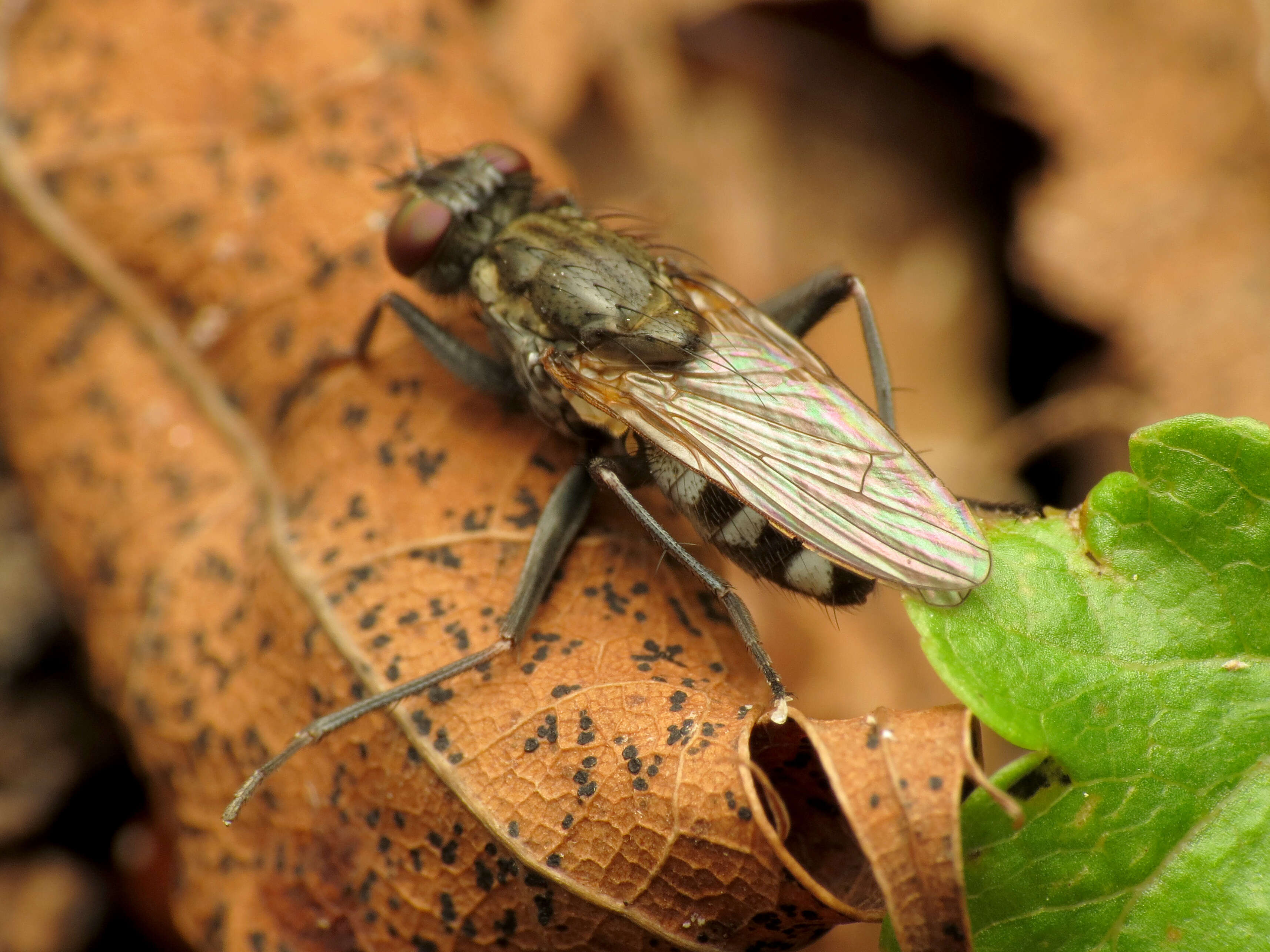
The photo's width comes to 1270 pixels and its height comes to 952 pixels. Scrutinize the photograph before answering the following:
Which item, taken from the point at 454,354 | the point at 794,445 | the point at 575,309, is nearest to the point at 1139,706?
the point at 794,445

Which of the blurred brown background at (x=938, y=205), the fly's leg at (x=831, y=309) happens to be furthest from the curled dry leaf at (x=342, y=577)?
the fly's leg at (x=831, y=309)

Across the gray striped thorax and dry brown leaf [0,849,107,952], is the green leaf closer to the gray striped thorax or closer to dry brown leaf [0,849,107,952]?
the gray striped thorax

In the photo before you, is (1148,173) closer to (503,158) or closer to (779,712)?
(503,158)

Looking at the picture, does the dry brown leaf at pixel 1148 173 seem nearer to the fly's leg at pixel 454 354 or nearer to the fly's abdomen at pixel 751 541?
the fly's abdomen at pixel 751 541

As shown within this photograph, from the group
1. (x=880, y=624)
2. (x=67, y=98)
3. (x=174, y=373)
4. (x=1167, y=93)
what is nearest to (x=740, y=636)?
(x=880, y=624)

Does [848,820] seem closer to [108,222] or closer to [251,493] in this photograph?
[251,493]

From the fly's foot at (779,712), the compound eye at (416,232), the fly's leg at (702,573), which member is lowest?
the fly's leg at (702,573)

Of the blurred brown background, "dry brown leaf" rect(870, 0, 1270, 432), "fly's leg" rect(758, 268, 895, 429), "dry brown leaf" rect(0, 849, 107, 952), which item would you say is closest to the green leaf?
"fly's leg" rect(758, 268, 895, 429)
